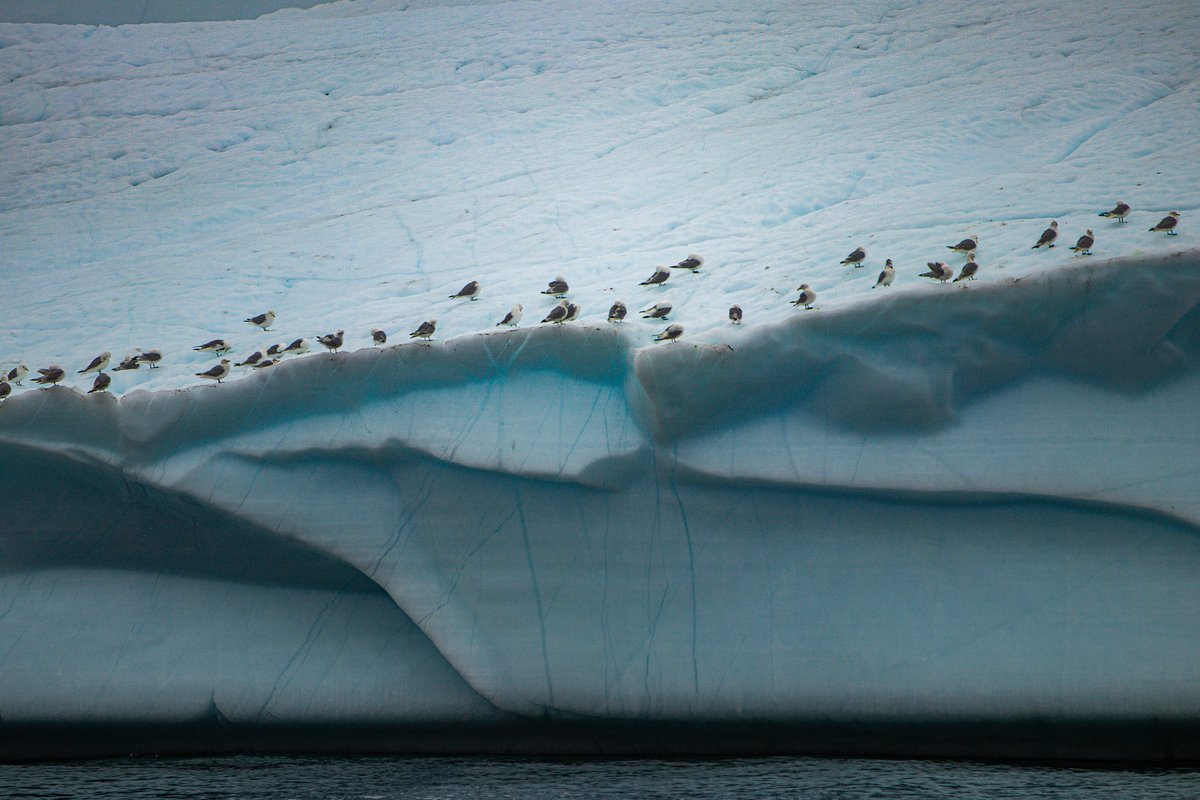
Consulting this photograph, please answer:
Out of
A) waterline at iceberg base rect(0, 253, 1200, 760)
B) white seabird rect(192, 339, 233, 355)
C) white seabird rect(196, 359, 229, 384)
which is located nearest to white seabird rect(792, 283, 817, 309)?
waterline at iceberg base rect(0, 253, 1200, 760)

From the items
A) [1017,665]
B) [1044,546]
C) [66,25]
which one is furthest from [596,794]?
[66,25]

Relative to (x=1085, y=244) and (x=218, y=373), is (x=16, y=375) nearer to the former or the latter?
(x=218, y=373)

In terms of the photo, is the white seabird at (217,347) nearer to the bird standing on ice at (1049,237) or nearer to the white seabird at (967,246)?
the white seabird at (967,246)

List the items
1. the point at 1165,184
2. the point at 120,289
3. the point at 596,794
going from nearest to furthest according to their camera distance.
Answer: the point at 596,794 < the point at 1165,184 < the point at 120,289

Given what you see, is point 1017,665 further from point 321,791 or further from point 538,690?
point 321,791

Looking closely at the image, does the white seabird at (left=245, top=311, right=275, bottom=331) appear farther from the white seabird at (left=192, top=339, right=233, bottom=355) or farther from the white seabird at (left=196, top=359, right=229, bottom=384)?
the white seabird at (left=196, top=359, right=229, bottom=384)

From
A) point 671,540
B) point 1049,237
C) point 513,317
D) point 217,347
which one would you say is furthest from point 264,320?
point 1049,237

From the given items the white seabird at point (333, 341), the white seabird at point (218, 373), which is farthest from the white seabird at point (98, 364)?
the white seabird at point (333, 341)
